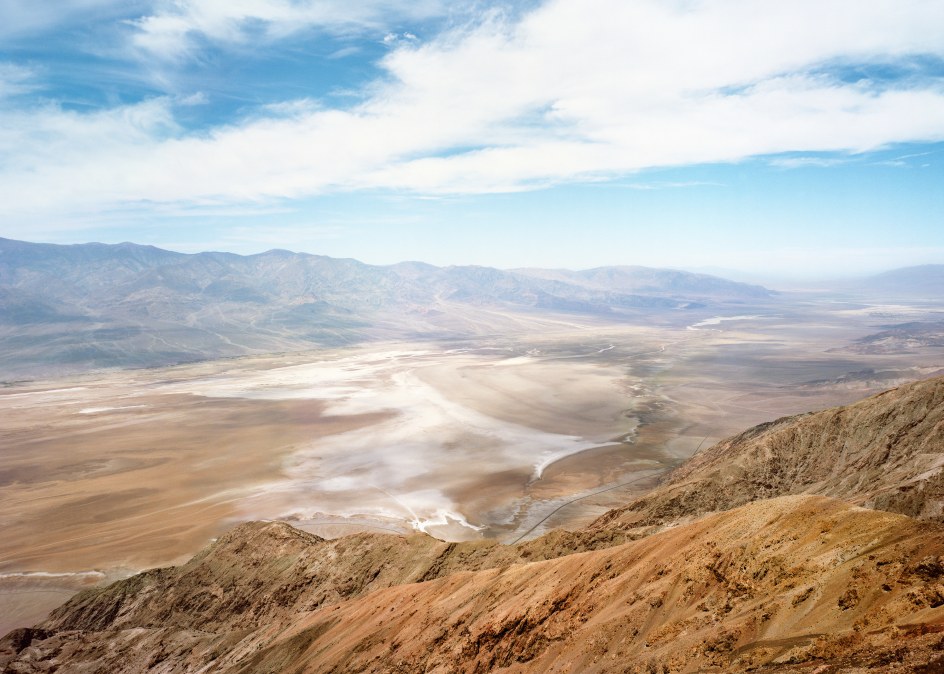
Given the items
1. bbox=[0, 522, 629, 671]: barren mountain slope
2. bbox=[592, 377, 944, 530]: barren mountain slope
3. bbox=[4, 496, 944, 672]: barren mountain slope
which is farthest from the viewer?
bbox=[592, 377, 944, 530]: barren mountain slope

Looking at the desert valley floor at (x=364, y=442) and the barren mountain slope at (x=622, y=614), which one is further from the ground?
the barren mountain slope at (x=622, y=614)

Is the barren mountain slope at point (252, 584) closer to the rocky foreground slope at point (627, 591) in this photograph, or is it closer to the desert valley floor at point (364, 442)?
the rocky foreground slope at point (627, 591)

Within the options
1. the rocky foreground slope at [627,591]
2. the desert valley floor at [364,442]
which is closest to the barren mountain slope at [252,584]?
the rocky foreground slope at [627,591]

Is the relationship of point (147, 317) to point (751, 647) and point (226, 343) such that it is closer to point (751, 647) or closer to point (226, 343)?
point (226, 343)

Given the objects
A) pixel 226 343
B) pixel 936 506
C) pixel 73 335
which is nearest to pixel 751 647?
pixel 936 506

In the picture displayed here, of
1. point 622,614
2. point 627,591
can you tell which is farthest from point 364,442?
point 622,614

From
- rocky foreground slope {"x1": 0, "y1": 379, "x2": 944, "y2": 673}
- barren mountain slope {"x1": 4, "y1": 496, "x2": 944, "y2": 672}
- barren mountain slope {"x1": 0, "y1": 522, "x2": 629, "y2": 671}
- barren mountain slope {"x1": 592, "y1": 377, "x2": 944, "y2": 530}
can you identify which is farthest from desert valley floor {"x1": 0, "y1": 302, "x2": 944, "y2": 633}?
barren mountain slope {"x1": 4, "y1": 496, "x2": 944, "y2": 672}

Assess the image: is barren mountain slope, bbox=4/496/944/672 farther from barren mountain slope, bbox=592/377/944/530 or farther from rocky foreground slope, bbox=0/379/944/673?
barren mountain slope, bbox=592/377/944/530
